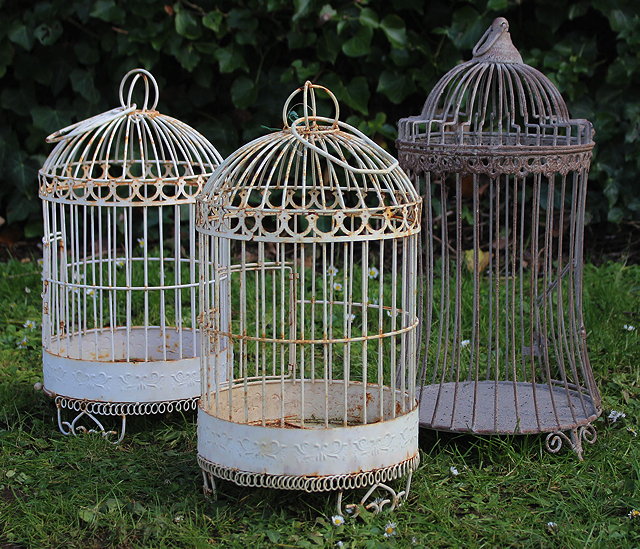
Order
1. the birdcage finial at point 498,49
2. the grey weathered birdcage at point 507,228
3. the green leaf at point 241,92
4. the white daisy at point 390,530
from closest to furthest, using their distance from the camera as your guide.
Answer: the white daisy at point 390,530, the grey weathered birdcage at point 507,228, the birdcage finial at point 498,49, the green leaf at point 241,92

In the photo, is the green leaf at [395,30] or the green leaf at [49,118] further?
the green leaf at [49,118]

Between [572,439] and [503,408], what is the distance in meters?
0.34

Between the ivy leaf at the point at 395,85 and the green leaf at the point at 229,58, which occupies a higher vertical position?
the green leaf at the point at 229,58

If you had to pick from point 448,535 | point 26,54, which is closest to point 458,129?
point 448,535

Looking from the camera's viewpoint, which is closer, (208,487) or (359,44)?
(208,487)

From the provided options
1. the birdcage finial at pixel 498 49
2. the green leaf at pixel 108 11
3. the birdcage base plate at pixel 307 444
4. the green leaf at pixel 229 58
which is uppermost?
the green leaf at pixel 108 11

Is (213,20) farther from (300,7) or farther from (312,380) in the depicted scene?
(312,380)

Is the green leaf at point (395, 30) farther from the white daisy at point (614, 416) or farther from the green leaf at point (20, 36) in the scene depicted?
the white daisy at point (614, 416)

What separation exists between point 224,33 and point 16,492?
338 cm

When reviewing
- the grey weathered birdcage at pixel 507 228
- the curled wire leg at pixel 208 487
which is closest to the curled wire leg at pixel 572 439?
the grey weathered birdcage at pixel 507 228

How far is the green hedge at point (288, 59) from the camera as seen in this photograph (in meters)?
6.16

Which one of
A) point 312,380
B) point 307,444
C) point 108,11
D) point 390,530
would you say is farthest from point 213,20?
point 390,530

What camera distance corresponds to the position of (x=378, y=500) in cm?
352

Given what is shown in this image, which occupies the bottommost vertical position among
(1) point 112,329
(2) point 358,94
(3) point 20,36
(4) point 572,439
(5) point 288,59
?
(4) point 572,439
